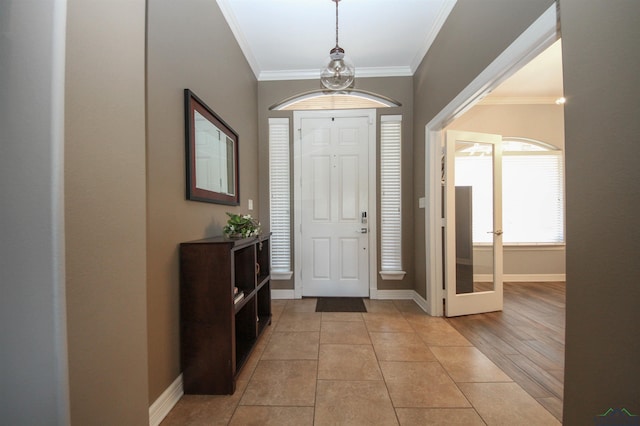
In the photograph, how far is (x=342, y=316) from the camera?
2.71 meters

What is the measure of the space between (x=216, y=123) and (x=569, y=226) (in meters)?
2.34

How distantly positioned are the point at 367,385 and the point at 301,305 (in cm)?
158

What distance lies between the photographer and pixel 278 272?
3.30 meters

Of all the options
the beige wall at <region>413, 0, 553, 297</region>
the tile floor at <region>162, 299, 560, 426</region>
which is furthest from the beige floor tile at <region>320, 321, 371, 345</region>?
the beige wall at <region>413, 0, 553, 297</region>

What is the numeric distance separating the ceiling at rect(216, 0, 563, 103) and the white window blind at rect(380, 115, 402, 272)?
78 centimetres

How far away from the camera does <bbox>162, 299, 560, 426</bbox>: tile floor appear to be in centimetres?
134

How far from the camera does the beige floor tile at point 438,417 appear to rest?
4.25 feet

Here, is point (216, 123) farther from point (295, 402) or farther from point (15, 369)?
point (295, 402)

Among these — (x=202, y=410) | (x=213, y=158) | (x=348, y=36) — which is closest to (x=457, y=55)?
(x=348, y=36)

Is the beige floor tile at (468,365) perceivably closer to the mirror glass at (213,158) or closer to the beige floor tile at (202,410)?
the beige floor tile at (202,410)

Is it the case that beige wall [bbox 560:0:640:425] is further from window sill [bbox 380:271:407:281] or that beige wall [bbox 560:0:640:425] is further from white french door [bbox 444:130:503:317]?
window sill [bbox 380:271:407:281]

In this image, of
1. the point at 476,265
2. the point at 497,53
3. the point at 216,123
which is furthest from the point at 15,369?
the point at 476,265

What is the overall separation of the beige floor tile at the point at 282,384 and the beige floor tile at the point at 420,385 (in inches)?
21.0

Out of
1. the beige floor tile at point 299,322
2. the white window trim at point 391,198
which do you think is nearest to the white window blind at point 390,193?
the white window trim at point 391,198
